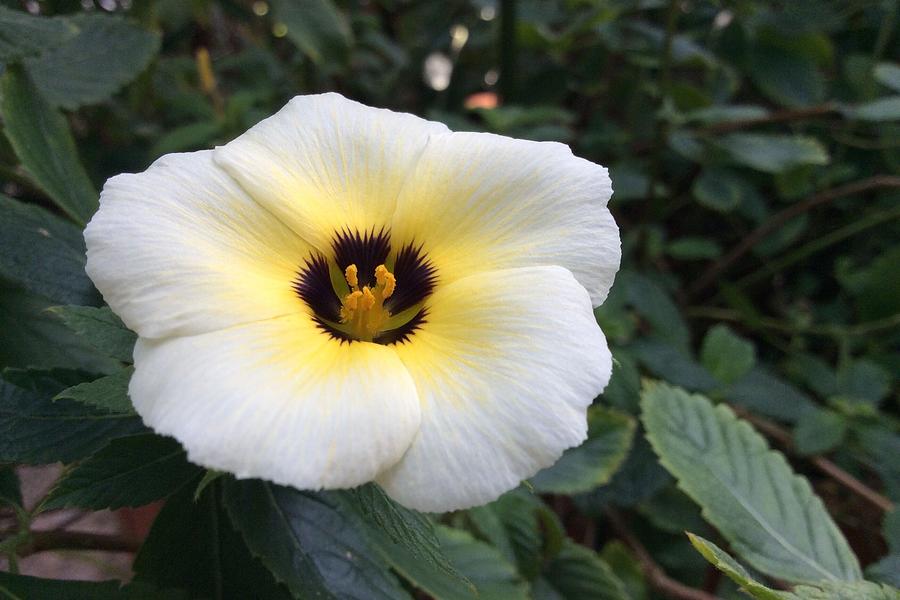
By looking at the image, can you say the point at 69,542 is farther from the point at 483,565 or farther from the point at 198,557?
the point at 483,565

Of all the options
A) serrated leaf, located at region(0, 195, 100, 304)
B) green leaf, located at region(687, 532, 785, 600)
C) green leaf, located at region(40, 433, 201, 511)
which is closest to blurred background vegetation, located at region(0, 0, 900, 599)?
serrated leaf, located at region(0, 195, 100, 304)

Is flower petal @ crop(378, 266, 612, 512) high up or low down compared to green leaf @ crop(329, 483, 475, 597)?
up

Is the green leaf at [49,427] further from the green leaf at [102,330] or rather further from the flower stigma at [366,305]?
the flower stigma at [366,305]

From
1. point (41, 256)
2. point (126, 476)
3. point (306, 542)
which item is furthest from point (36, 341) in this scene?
point (306, 542)

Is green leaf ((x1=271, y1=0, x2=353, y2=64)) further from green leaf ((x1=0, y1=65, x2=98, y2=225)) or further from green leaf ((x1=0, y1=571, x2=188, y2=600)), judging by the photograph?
green leaf ((x1=0, y1=571, x2=188, y2=600))

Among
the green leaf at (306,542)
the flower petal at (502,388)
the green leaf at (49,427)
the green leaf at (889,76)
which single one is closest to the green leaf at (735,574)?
the flower petal at (502,388)

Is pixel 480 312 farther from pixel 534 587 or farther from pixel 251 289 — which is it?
pixel 534 587

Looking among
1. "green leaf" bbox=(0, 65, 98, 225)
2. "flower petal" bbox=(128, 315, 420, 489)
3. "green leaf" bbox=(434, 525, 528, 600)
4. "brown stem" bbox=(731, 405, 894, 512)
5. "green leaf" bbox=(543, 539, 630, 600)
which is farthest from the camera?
"brown stem" bbox=(731, 405, 894, 512)

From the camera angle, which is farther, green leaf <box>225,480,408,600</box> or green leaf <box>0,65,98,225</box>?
green leaf <box>0,65,98,225</box>
